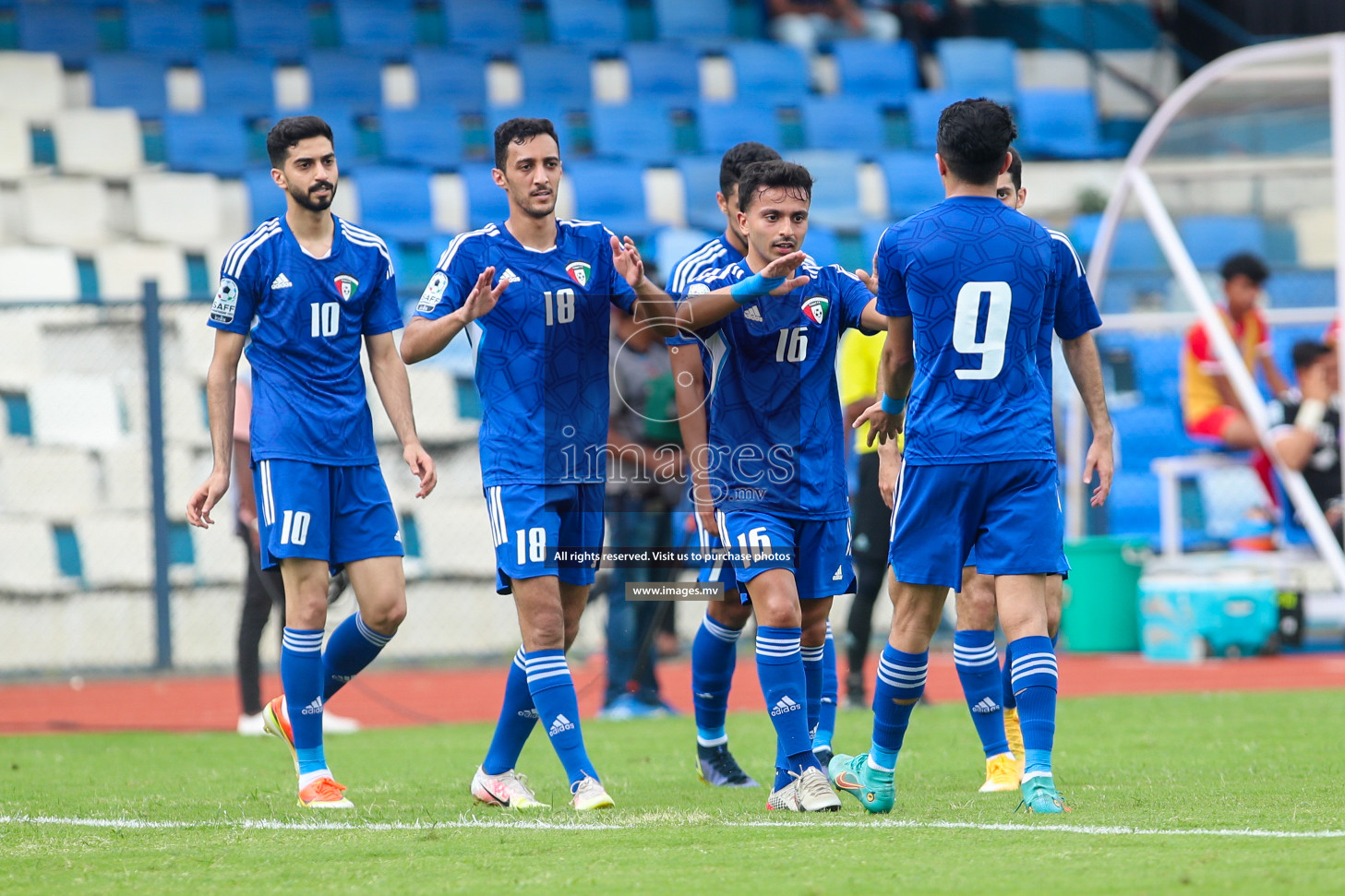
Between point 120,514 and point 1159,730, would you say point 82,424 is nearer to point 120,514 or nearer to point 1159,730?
point 120,514

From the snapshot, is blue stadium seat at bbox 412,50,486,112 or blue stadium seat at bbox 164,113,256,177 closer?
blue stadium seat at bbox 164,113,256,177

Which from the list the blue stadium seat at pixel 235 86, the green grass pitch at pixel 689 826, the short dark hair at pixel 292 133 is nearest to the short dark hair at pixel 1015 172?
the green grass pitch at pixel 689 826

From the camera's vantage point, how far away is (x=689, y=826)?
512 cm

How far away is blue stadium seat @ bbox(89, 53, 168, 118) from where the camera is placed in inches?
668

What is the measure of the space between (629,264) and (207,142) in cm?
1223

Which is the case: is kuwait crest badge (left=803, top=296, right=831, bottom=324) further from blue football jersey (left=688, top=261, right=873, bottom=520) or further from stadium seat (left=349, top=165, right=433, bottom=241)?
stadium seat (left=349, top=165, right=433, bottom=241)

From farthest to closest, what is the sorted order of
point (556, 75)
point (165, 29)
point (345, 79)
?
point (556, 75) → point (165, 29) → point (345, 79)

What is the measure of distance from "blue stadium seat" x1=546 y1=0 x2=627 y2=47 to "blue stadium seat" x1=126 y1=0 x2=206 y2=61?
385 cm

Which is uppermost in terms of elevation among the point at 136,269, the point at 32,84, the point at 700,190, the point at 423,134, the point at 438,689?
the point at 32,84

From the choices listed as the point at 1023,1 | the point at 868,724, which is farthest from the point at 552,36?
the point at 868,724

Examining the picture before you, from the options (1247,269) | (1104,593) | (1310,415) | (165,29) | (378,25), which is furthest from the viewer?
(378,25)

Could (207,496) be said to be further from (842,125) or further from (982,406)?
(842,125)

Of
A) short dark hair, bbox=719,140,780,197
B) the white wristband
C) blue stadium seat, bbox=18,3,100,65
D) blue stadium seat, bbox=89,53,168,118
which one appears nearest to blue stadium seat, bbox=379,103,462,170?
blue stadium seat, bbox=89,53,168,118

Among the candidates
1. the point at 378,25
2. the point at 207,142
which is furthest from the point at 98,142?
the point at 378,25
